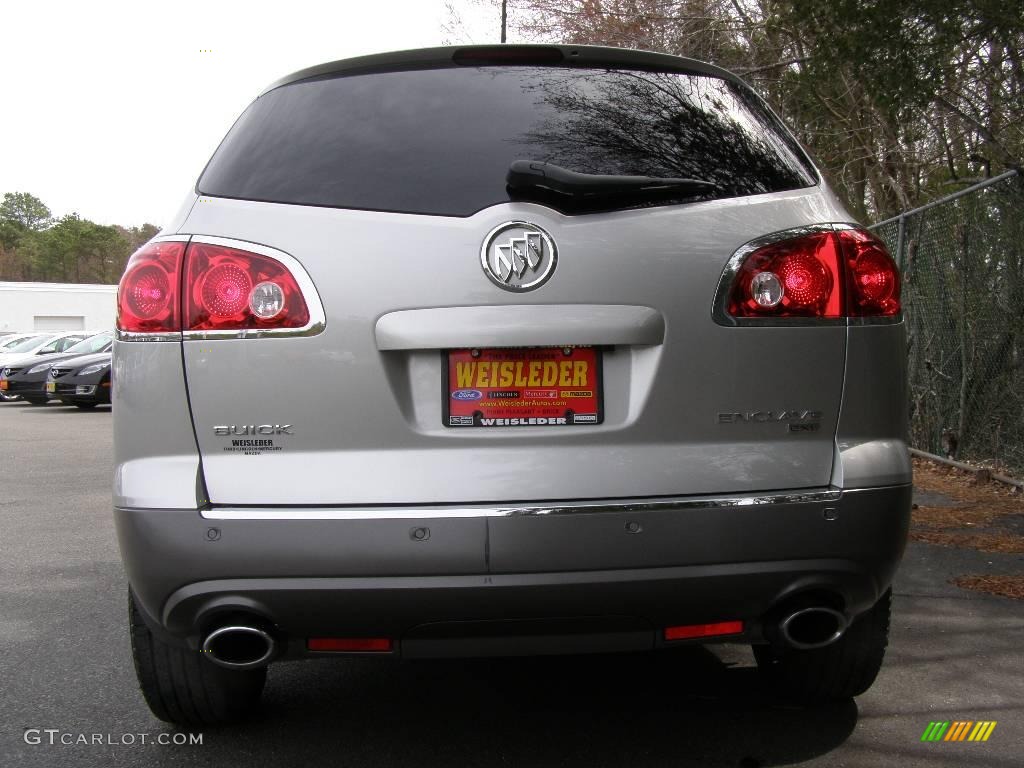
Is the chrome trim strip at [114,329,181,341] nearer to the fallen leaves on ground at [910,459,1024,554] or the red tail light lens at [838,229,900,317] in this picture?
the red tail light lens at [838,229,900,317]

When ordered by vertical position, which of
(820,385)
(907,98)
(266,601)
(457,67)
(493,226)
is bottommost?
(266,601)

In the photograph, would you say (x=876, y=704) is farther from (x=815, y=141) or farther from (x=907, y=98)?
(x=815, y=141)

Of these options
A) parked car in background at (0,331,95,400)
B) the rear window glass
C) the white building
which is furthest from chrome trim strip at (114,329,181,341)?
the white building

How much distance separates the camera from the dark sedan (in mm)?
19297

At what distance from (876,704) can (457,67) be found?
228cm

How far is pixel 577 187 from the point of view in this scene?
2.46 m

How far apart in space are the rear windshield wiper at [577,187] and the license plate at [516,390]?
0.35 m

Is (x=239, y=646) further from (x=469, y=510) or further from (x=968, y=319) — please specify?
(x=968, y=319)

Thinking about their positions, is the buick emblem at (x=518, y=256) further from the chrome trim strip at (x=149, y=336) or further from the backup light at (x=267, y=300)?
the chrome trim strip at (x=149, y=336)

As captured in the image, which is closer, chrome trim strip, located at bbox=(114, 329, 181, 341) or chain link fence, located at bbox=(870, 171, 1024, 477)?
chrome trim strip, located at bbox=(114, 329, 181, 341)

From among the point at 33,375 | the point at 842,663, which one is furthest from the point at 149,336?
the point at 33,375

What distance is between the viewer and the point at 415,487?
2.38 metres

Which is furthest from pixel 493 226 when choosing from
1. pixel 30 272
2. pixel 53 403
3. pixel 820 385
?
pixel 30 272

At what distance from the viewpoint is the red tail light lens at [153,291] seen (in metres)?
2.50
